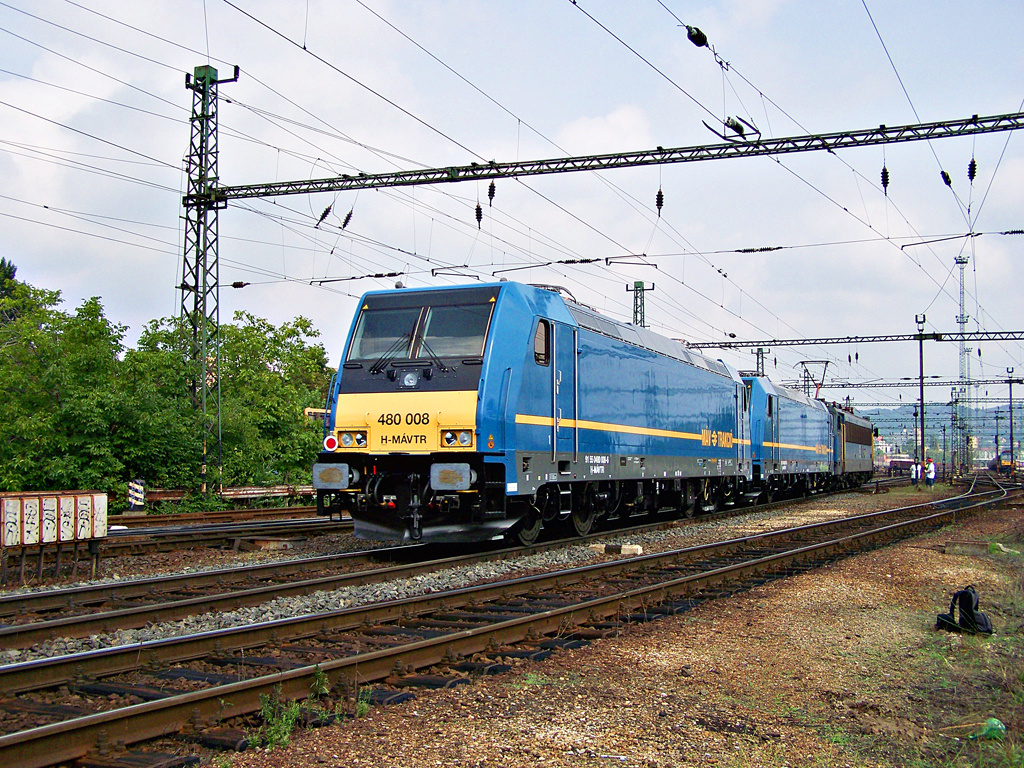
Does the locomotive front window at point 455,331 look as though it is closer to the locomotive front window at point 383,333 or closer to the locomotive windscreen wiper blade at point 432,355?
the locomotive windscreen wiper blade at point 432,355

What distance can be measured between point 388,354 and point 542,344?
7.59 ft

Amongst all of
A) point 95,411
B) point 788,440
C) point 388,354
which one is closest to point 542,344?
point 388,354

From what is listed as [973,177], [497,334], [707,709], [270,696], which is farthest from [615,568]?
[973,177]

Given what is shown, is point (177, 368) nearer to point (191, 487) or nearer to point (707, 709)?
point (191, 487)

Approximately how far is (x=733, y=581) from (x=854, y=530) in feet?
28.6

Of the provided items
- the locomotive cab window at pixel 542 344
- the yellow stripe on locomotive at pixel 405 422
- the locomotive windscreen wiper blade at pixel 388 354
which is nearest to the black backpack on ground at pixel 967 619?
the yellow stripe on locomotive at pixel 405 422

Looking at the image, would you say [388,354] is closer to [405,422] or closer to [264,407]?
[405,422]

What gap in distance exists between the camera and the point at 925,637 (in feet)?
27.7

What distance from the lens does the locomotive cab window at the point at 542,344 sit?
13.3 meters

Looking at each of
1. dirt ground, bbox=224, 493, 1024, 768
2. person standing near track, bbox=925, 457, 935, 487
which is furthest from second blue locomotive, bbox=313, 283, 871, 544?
person standing near track, bbox=925, 457, 935, 487

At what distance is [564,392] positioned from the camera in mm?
14070

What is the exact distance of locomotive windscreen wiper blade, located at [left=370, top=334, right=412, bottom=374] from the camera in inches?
512

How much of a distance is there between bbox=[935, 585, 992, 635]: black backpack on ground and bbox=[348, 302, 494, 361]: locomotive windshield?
652 cm

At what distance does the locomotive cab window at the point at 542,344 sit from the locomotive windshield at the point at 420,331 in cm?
105
